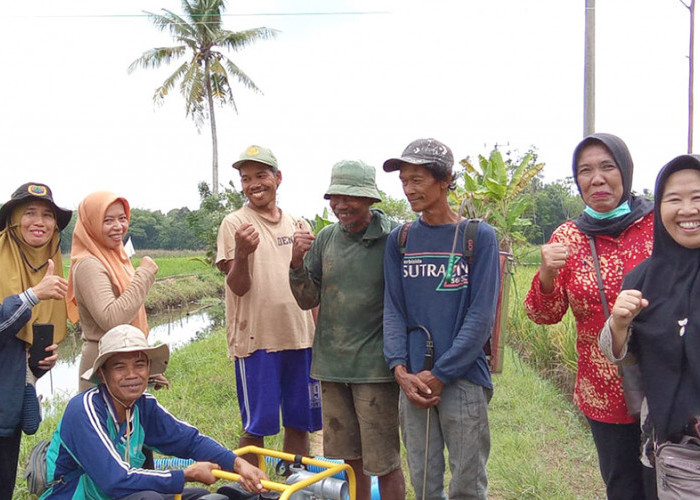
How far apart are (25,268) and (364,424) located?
1788mm

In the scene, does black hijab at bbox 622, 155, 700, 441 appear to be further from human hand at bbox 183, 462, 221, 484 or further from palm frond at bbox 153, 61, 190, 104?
palm frond at bbox 153, 61, 190, 104

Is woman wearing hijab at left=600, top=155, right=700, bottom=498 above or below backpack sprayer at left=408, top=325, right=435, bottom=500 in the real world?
above

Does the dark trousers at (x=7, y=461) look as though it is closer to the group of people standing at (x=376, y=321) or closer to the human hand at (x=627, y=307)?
the group of people standing at (x=376, y=321)

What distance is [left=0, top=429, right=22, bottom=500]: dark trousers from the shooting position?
2.81 metres

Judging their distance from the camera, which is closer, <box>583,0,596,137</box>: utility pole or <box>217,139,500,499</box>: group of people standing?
<box>217,139,500,499</box>: group of people standing

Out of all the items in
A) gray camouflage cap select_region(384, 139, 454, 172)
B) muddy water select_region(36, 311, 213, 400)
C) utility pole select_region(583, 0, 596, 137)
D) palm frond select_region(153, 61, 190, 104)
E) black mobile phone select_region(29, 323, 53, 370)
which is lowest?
muddy water select_region(36, 311, 213, 400)

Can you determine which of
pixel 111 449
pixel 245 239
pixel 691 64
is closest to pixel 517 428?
pixel 245 239

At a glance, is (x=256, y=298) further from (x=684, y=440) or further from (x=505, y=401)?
(x=505, y=401)

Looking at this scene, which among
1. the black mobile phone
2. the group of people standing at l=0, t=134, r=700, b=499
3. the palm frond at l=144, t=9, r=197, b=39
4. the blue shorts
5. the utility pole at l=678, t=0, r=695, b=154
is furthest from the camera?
the palm frond at l=144, t=9, r=197, b=39

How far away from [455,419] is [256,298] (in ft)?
4.16

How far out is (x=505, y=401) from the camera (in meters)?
5.46

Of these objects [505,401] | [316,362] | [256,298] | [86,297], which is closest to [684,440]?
[316,362]

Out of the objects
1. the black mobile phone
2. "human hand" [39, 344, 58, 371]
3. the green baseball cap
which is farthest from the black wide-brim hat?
the green baseball cap

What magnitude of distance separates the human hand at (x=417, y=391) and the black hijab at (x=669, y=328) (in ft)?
2.68
